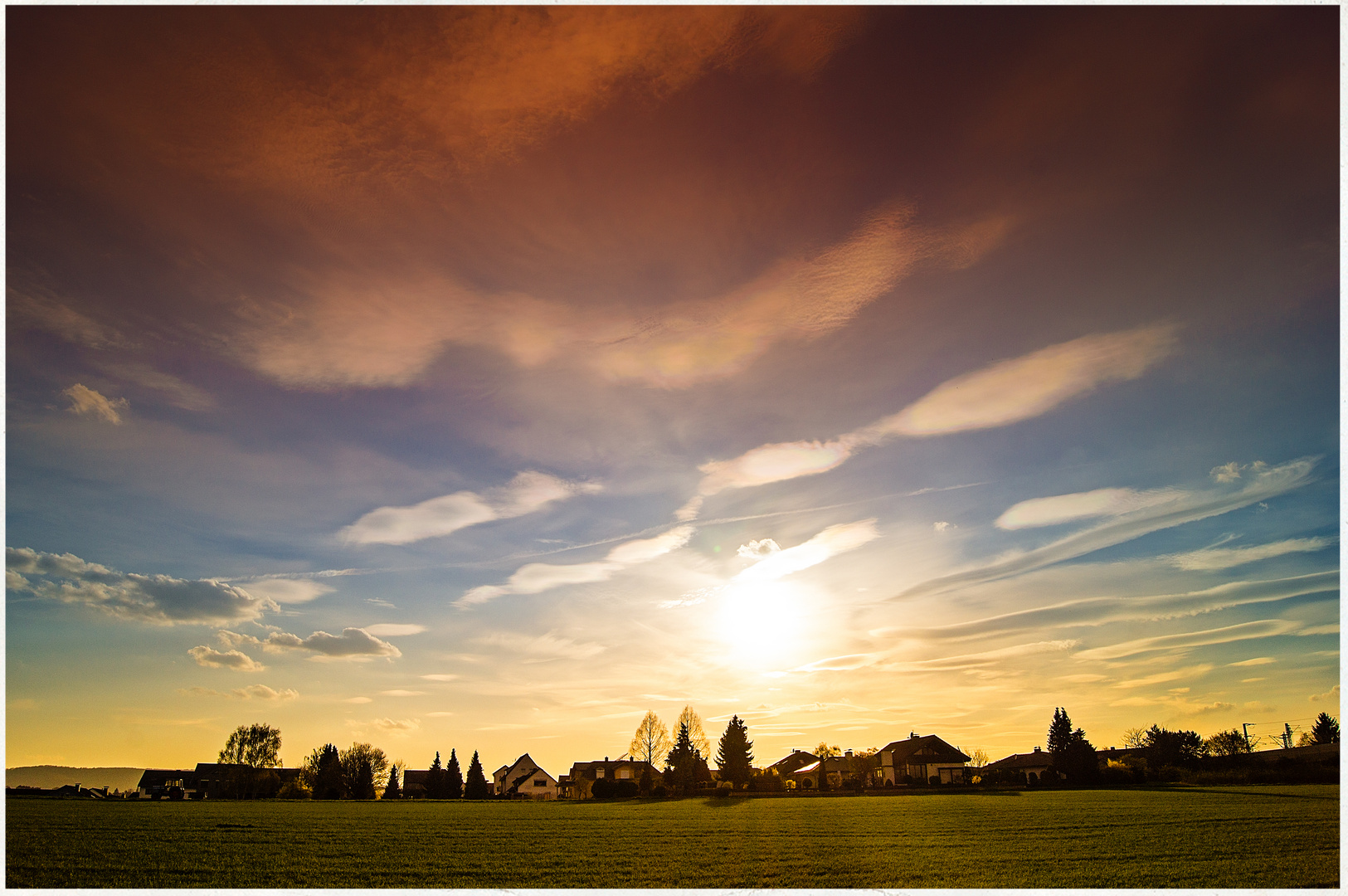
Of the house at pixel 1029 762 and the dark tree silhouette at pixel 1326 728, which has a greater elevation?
the dark tree silhouette at pixel 1326 728

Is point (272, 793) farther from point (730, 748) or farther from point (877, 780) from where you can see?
point (877, 780)

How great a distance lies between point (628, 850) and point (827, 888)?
8.97m

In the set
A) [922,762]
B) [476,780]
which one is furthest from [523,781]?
[922,762]

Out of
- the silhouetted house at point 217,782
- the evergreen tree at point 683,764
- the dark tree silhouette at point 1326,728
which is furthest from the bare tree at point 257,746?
the dark tree silhouette at point 1326,728

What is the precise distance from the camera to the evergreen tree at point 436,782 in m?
92.6

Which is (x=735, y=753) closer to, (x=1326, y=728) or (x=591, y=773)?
(x=591, y=773)

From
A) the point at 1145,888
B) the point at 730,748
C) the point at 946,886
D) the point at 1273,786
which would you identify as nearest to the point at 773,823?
the point at 946,886

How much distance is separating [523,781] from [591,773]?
10.1 meters

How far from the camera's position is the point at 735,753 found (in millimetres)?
85312

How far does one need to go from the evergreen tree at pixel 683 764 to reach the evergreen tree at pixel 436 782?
3008cm

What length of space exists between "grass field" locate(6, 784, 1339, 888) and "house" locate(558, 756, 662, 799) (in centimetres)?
6540

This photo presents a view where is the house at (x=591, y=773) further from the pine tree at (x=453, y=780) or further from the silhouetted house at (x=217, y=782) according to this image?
the silhouetted house at (x=217, y=782)

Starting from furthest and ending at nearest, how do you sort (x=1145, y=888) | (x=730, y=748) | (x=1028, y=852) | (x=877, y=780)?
(x=877, y=780) → (x=730, y=748) → (x=1028, y=852) → (x=1145, y=888)

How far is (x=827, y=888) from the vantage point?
16.3m
